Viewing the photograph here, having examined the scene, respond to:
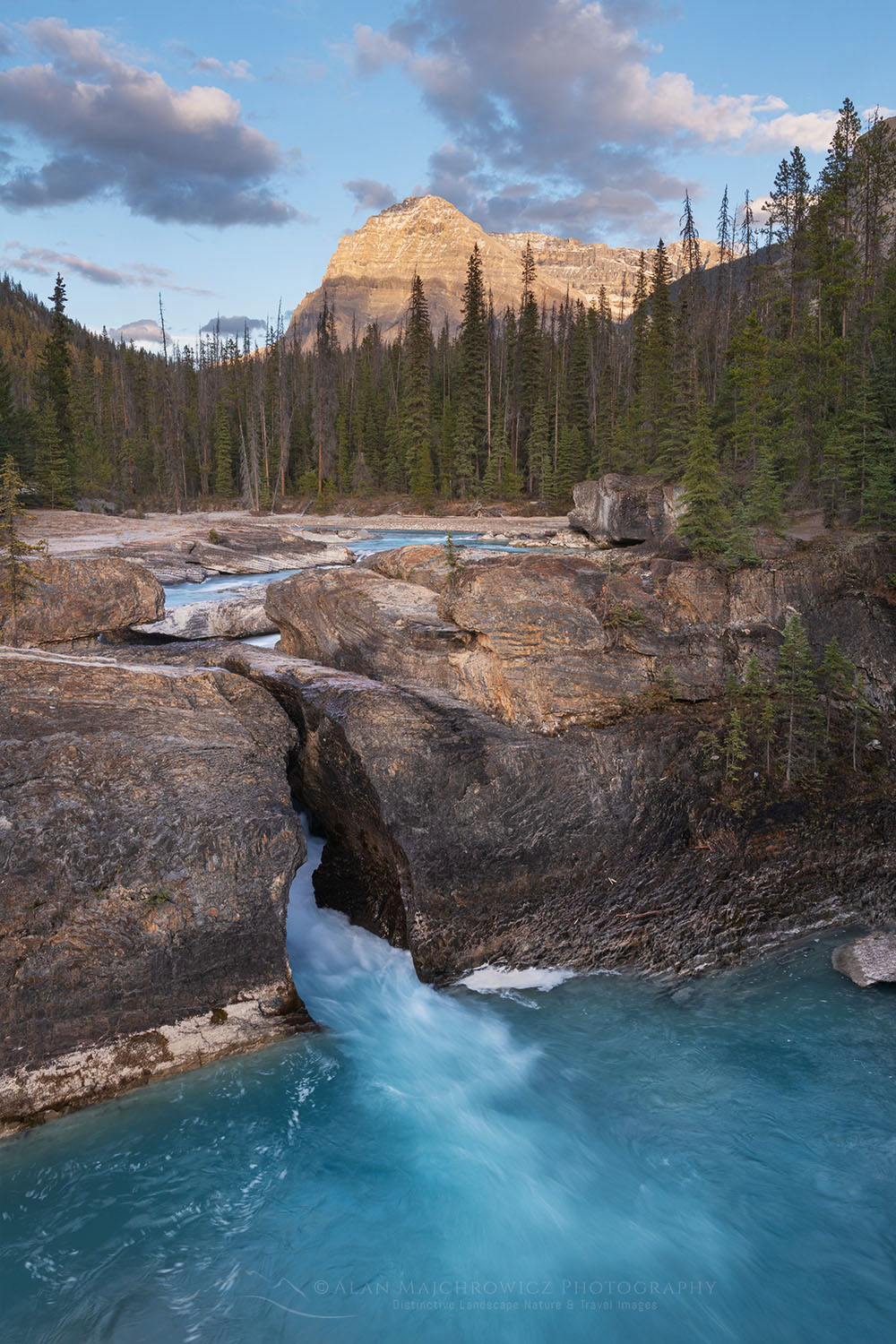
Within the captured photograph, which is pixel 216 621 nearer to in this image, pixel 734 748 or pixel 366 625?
pixel 366 625

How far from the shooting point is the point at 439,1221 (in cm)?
686

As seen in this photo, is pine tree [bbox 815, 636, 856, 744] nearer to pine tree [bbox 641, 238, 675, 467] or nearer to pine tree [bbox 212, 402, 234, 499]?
pine tree [bbox 641, 238, 675, 467]

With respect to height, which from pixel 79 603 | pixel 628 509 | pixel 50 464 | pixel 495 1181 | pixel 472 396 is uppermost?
pixel 472 396

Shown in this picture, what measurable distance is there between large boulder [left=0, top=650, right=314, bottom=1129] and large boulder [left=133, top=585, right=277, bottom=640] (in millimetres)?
6515

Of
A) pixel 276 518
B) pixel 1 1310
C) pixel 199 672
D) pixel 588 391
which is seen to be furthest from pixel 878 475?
pixel 588 391

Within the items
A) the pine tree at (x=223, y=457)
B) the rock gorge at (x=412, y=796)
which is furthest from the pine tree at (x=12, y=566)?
the pine tree at (x=223, y=457)

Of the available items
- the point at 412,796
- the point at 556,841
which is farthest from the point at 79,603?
the point at 556,841

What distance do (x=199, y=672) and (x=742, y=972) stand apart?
8.13 m

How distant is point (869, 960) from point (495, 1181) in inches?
213

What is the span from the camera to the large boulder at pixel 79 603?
13797mm

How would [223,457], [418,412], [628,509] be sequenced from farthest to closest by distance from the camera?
[223,457] < [418,412] < [628,509]

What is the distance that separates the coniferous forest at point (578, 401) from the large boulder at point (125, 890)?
394 inches

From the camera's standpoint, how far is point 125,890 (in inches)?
316

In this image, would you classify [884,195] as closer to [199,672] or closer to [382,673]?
[382,673]
